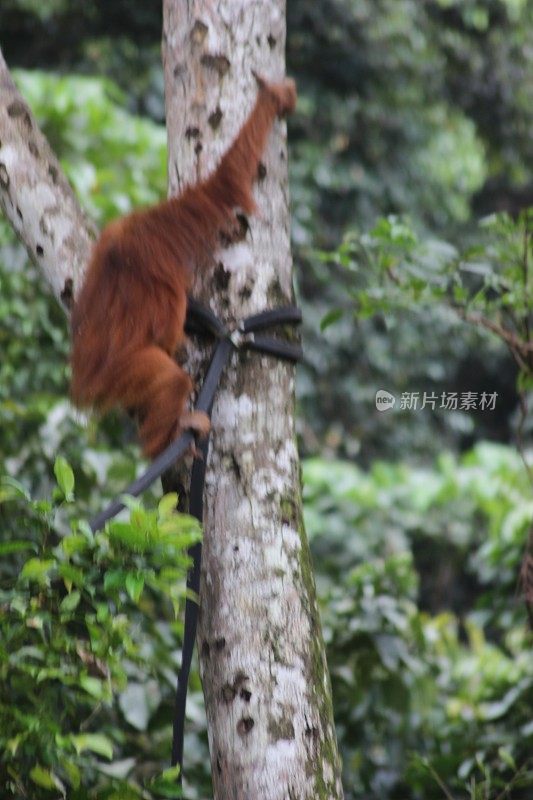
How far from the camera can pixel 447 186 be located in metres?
6.95

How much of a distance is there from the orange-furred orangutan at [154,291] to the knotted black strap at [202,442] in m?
0.05

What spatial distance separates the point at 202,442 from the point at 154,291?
1.69 feet


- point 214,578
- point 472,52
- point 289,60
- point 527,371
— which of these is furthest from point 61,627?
point 472,52

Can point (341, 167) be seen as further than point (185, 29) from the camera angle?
Yes

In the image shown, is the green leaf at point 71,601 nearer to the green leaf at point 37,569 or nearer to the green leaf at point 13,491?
the green leaf at point 37,569

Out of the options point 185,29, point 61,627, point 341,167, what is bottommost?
point 61,627

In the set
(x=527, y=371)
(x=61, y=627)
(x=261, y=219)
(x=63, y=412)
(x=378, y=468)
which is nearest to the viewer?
(x=61, y=627)

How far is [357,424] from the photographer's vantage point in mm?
7090

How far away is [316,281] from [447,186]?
1.12 m

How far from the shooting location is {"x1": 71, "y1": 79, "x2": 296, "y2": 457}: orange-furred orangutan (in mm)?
1995

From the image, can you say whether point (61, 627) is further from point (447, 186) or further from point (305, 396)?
point (447, 186)

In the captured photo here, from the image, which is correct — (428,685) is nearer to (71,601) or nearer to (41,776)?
(41,776)

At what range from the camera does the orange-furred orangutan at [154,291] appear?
1995mm

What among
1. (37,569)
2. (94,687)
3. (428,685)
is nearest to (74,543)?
(37,569)
